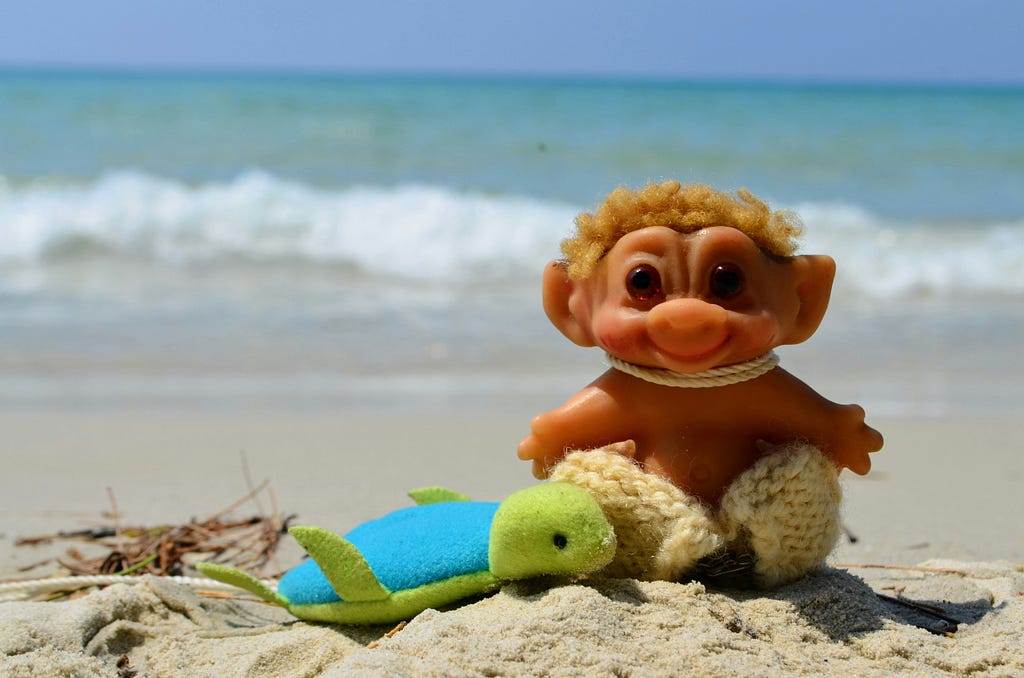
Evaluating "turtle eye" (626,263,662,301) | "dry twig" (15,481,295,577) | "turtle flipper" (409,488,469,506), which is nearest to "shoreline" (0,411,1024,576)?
"dry twig" (15,481,295,577)

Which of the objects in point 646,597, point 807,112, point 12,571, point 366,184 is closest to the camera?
point 646,597

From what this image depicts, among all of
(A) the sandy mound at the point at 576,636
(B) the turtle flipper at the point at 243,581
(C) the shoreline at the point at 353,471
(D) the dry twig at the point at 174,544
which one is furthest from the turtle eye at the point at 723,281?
(D) the dry twig at the point at 174,544

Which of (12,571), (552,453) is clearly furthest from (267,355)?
(552,453)

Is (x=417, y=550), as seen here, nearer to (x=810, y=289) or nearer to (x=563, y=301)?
(x=563, y=301)

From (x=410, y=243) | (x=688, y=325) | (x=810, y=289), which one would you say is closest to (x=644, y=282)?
(x=688, y=325)

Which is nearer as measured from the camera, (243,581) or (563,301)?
(563,301)

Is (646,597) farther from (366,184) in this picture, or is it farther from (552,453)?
(366,184)
